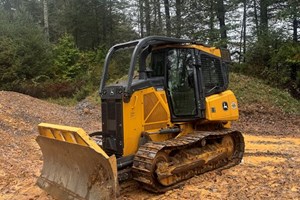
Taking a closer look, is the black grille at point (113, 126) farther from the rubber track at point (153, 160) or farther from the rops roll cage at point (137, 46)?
the rubber track at point (153, 160)

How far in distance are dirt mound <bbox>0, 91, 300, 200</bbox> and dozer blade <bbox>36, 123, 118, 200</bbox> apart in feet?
1.46

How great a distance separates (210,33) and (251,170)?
47.6 feet

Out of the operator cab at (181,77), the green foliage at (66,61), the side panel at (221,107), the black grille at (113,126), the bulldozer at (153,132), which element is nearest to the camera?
the bulldozer at (153,132)

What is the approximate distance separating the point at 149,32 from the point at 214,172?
18.9 meters

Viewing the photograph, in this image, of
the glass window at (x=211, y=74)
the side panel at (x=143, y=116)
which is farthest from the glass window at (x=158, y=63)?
the glass window at (x=211, y=74)

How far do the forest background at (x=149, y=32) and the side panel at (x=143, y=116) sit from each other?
12.0 m

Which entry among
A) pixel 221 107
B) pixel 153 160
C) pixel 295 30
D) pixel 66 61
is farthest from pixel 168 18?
pixel 153 160

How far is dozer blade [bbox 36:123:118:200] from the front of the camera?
15.1 feet

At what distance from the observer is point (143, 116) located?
19.2ft

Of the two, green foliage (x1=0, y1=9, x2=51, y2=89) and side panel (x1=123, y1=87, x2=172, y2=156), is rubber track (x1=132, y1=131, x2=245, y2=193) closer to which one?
side panel (x1=123, y1=87, x2=172, y2=156)

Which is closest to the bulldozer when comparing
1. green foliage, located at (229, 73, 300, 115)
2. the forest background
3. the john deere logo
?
the john deere logo

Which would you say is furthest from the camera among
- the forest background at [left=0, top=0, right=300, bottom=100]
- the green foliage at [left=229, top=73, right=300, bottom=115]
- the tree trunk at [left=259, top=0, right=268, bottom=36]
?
the tree trunk at [left=259, top=0, right=268, bottom=36]

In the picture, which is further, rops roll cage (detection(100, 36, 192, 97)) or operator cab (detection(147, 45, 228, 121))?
operator cab (detection(147, 45, 228, 121))

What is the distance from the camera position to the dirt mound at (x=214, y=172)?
18.2ft
